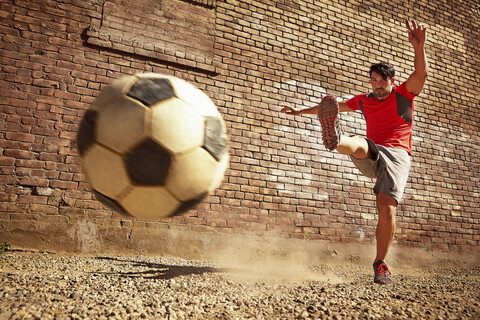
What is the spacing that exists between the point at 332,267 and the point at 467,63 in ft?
15.3

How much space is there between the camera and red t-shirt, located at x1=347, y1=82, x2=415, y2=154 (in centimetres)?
292

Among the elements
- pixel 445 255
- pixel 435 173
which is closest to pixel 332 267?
pixel 445 255

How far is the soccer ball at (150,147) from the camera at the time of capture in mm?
1524

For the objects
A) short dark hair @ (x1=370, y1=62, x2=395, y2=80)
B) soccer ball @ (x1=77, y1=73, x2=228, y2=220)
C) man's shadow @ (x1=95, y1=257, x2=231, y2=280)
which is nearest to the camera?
soccer ball @ (x1=77, y1=73, x2=228, y2=220)

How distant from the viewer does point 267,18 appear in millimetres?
4508

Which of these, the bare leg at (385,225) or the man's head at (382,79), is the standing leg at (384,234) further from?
the man's head at (382,79)

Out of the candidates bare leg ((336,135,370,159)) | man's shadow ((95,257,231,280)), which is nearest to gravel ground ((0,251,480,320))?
man's shadow ((95,257,231,280))

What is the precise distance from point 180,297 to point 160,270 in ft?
3.23

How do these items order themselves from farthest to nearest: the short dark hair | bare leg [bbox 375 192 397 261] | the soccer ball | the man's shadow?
the short dark hair → bare leg [bbox 375 192 397 261] → the man's shadow → the soccer ball

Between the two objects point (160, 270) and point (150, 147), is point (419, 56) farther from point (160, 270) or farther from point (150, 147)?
point (160, 270)

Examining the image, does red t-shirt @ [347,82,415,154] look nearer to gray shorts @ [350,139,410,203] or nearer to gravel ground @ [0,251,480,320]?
gray shorts @ [350,139,410,203]

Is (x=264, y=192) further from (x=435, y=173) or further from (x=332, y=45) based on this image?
(x=435, y=173)

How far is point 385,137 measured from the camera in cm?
297

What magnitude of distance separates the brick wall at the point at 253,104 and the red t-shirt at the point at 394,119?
144cm
